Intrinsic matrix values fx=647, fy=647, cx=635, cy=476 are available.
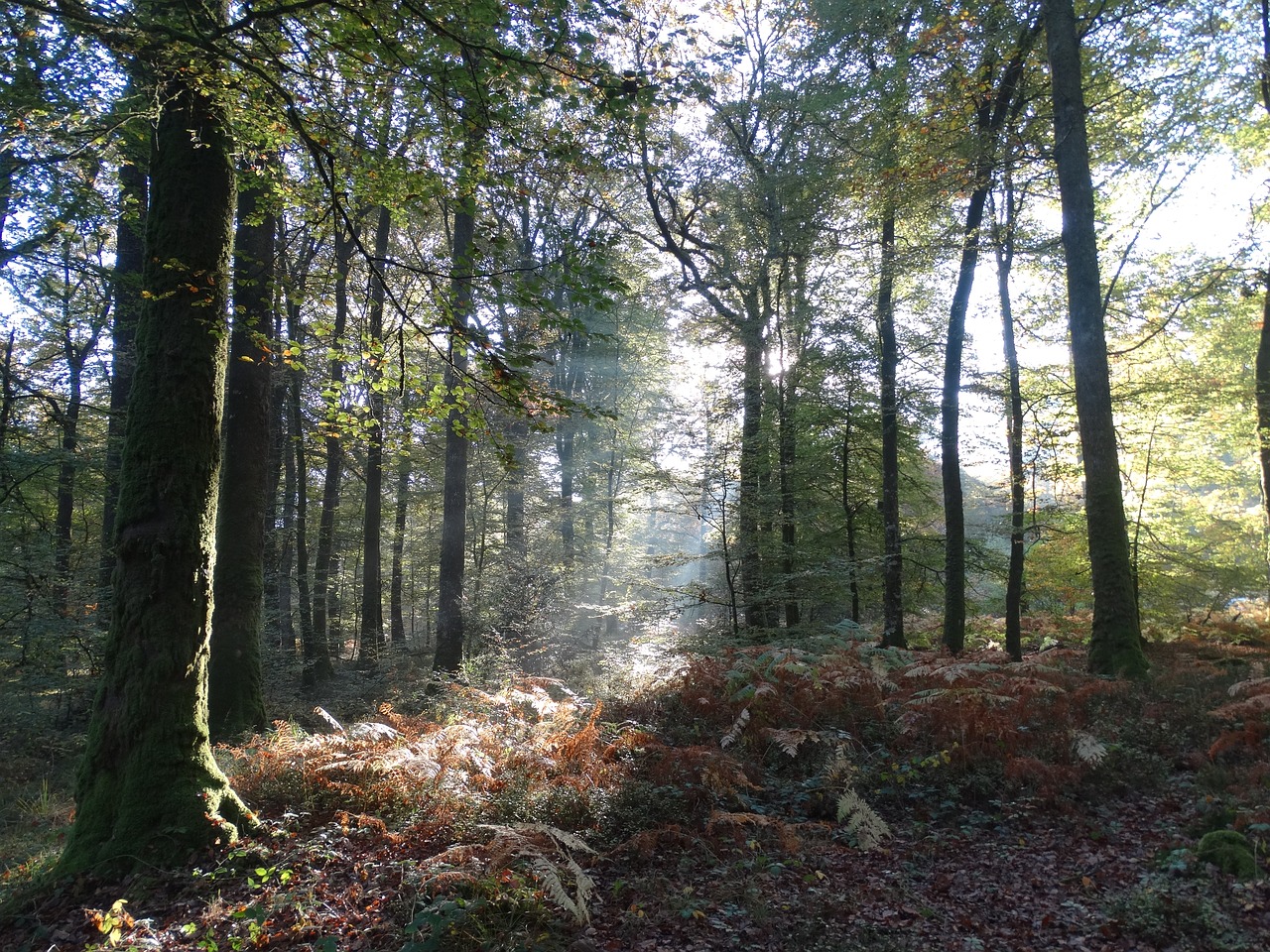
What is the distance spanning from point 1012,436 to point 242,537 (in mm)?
13256

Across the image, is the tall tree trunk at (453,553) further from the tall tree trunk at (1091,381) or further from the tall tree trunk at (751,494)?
the tall tree trunk at (1091,381)

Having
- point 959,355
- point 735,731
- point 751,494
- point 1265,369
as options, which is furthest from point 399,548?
point 1265,369

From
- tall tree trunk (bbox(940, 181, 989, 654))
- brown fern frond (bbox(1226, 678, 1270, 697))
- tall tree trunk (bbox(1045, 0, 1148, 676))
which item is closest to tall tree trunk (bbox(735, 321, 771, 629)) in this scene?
tall tree trunk (bbox(940, 181, 989, 654))

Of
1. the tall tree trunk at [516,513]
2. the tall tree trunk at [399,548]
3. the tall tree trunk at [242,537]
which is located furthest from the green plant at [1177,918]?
the tall tree trunk at [399,548]

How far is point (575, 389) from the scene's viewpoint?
25500 millimetres

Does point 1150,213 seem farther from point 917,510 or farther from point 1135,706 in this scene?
point 1135,706

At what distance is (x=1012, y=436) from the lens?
12477mm

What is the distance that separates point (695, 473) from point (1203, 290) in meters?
10.3

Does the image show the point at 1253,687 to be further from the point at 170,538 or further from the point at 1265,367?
the point at 1265,367

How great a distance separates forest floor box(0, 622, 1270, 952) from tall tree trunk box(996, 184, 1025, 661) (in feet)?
10.7

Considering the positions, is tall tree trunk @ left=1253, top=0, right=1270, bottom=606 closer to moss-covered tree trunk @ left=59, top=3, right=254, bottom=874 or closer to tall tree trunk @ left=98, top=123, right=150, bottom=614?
moss-covered tree trunk @ left=59, top=3, right=254, bottom=874

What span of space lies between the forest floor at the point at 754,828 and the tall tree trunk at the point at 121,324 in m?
5.05

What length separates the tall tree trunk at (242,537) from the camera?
8.38m

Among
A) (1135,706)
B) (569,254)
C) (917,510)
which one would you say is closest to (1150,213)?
(917,510)
